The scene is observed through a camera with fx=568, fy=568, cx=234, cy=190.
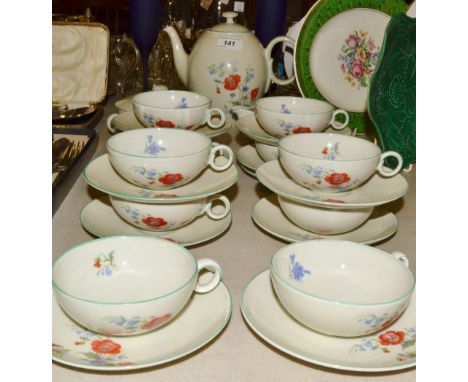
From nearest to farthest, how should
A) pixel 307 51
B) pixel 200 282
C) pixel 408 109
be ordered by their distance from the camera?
pixel 200 282 → pixel 408 109 → pixel 307 51

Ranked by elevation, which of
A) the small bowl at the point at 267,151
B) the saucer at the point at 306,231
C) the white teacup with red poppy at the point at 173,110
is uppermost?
the white teacup with red poppy at the point at 173,110

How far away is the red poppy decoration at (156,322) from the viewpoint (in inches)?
21.0

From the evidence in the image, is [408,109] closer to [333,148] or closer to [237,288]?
[333,148]

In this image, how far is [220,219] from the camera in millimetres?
855

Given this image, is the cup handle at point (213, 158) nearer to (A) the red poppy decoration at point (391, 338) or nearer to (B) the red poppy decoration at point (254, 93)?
(A) the red poppy decoration at point (391, 338)

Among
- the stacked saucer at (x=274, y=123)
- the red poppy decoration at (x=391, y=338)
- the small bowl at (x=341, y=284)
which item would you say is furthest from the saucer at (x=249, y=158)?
the red poppy decoration at (x=391, y=338)

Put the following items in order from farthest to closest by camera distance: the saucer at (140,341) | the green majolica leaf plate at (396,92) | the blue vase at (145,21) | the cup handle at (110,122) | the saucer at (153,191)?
the blue vase at (145,21), the cup handle at (110,122), the green majolica leaf plate at (396,92), the saucer at (153,191), the saucer at (140,341)

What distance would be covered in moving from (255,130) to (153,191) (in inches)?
12.8

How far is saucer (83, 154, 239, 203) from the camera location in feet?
2.41

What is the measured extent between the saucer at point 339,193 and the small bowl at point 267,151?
130 millimetres

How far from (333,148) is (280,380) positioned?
1.48 ft

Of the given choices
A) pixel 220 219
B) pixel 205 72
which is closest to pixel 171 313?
pixel 220 219

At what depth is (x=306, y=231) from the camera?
829mm

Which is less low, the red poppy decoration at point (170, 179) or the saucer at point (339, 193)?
the red poppy decoration at point (170, 179)
